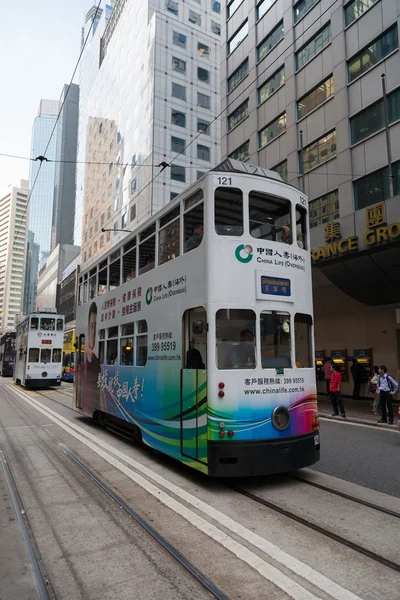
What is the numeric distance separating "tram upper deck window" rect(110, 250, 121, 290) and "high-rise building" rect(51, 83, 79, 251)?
3826 inches

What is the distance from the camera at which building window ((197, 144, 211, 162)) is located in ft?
138

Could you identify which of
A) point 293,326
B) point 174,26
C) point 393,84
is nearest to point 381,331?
point 393,84

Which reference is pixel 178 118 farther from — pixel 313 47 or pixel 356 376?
pixel 356 376

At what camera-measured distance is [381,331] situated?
55.6ft

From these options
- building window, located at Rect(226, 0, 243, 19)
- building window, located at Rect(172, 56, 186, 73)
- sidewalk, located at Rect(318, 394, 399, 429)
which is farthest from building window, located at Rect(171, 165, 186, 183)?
sidewalk, located at Rect(318, 394, 399, 429)

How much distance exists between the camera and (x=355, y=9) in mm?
16844

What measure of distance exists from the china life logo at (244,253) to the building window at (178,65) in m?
42.0

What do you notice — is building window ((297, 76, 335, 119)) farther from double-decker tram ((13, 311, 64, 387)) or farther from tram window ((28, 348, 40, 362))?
tram window ((28, 348, 40, 362))

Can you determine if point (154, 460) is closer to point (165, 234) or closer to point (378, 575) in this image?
point (165, 234)

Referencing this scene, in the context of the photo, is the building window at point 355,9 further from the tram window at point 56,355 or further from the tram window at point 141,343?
the tram window at point 56,355

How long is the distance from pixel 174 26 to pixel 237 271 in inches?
1799

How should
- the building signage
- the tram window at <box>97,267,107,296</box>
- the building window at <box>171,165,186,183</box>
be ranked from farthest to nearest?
the building window at <box>171,165,186,183</box> → the building signage → the tram window at <box>97,267,107,296</box>

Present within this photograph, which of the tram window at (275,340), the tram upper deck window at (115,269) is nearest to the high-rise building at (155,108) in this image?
the tram upper deck window at (115,269)

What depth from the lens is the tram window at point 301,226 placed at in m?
6.73
